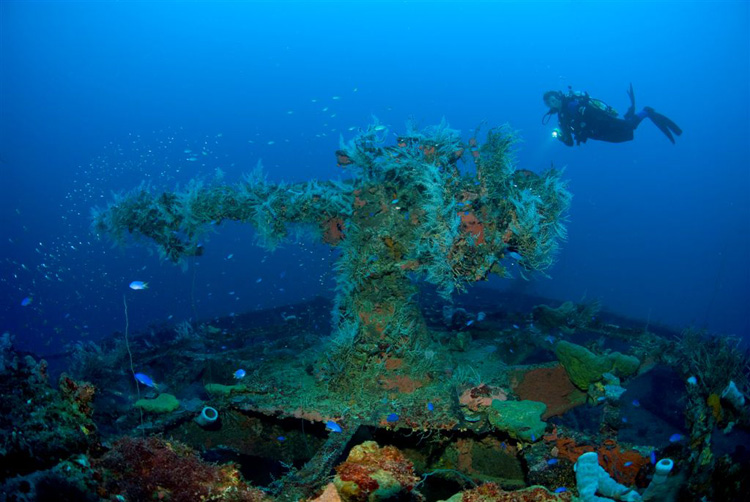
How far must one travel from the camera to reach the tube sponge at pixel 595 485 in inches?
120

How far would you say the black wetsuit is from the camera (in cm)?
1238

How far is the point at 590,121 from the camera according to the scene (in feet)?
41.4

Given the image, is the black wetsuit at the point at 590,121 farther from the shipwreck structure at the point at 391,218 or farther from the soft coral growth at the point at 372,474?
the soft coral growth at the point at 372,474

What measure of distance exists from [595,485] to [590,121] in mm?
12510

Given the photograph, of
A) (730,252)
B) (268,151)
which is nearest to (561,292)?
(730,252)

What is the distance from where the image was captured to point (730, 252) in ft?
308

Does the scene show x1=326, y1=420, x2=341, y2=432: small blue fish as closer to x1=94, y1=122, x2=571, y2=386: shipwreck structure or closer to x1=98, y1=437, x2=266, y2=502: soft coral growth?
x1=94, y1=122, x2=571, y2=386: shipwreck structure

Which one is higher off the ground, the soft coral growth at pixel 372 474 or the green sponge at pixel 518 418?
the soft coral growth at pixel 372 474

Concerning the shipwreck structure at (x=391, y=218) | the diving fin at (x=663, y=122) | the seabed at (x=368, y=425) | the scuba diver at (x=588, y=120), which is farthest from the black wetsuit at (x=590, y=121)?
the shipwreck structure at (x=391, y=218)

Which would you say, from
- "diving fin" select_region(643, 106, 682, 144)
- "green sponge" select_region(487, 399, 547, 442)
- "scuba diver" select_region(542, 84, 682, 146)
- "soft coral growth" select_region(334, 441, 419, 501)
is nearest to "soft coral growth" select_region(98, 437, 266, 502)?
"soft coral growth" select_region(334, 441, 419, 501)

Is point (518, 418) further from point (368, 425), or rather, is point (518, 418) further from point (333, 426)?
point (333, 426)

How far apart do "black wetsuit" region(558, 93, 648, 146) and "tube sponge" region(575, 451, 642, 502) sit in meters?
11.1

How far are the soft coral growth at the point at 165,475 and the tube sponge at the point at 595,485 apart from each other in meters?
2.59

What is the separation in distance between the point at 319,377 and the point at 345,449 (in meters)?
1.76
